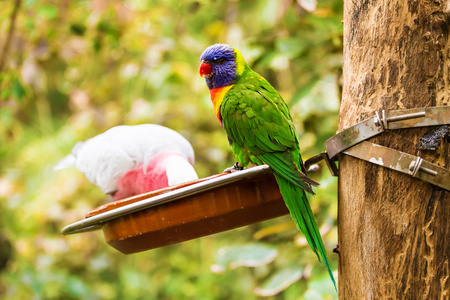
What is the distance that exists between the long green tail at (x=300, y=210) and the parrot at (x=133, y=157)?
1.25ft

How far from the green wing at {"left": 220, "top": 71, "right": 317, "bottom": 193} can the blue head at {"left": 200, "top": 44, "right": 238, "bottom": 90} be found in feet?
0.23

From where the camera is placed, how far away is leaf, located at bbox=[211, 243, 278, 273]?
1564 mm

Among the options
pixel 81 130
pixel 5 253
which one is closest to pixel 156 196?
pixel 5 253

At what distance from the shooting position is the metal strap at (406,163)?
A: 0.83 metres

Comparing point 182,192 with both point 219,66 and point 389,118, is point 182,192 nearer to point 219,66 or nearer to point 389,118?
point 389,118

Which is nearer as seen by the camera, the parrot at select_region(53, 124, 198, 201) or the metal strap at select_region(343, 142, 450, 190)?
the metal strap at select_region(343, 142, 450, 190)

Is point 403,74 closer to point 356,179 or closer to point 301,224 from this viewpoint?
point 356,179

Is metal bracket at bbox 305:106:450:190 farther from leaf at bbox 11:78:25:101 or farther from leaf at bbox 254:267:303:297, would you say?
leaf at bbox 11:78:25:101

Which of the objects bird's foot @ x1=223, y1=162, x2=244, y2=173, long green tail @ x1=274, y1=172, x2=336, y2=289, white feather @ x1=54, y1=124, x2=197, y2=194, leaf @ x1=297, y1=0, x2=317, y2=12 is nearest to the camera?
long green tail @ x1=274, y1=172, x2=336, y2=289

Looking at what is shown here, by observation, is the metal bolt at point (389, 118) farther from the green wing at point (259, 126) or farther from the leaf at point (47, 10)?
the leaf at point (47, 10)

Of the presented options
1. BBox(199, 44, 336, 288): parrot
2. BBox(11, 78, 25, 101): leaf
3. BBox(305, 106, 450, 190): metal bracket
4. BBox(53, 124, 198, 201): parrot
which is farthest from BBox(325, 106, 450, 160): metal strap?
BBox(11, 78, 25, 101): leaf

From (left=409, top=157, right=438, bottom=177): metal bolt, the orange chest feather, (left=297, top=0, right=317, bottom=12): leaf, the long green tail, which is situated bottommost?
the long green tail

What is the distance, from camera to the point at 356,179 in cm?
93

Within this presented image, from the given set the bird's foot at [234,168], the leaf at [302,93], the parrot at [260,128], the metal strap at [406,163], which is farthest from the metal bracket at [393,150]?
the leaf at [302,93]
